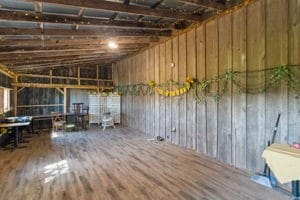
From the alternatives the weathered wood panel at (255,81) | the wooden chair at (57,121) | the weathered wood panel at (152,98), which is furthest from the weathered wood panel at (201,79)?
the wooden chair at (57,121)

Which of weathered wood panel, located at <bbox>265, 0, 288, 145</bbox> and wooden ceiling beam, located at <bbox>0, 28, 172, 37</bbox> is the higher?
wooden ceiling beam, located at <bbox>0, 28, 172, 37</bbox>

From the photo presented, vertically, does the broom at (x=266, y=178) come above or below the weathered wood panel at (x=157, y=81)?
below

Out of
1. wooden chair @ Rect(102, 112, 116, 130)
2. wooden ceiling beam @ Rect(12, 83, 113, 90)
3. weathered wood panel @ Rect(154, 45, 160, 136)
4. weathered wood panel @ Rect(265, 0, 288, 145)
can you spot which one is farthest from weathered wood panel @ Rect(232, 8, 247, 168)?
wooden ceiling beam @ Rect(12, 83, 113, 90)

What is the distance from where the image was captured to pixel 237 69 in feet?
12.9

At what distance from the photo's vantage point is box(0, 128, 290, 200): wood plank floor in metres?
2.89

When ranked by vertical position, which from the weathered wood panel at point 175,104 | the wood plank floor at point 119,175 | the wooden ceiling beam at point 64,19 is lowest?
the wood plank floor at point 119,175

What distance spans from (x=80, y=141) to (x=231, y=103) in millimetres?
4773

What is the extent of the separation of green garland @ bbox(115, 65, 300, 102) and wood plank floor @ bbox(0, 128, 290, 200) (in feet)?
5.11

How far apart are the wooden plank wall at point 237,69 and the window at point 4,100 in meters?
5.18

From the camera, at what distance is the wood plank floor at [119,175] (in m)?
2.89

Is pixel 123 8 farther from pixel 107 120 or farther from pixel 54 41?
pixel 107 120

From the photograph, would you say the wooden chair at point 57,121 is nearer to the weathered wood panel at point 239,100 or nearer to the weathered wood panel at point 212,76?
the weathered wood panel at point 212,76

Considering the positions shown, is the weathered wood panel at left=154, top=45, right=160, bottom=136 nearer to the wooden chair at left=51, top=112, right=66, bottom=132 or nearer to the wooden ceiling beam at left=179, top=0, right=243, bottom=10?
the wooden ceiling beam at left=179, top=0, right=243, bottom=10

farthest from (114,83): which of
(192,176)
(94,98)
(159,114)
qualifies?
(192,176)
